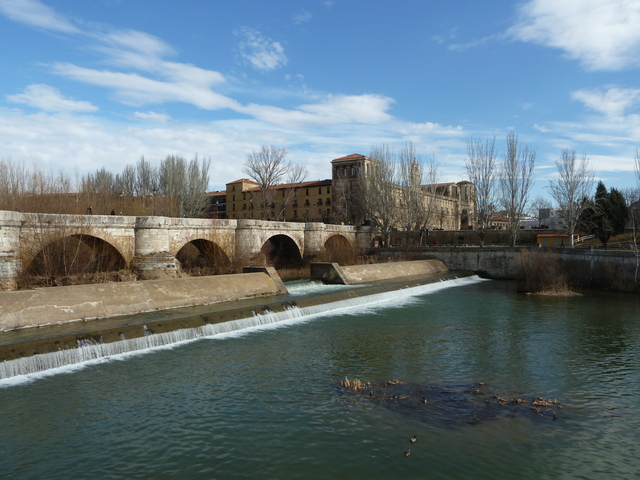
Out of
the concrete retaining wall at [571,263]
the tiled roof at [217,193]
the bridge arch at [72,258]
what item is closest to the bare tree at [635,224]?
the concrete retaining wall at [571,263]

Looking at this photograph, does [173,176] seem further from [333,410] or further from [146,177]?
[333,410]

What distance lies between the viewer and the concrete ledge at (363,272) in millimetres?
28906

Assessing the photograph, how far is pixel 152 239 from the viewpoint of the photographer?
84.5 ft

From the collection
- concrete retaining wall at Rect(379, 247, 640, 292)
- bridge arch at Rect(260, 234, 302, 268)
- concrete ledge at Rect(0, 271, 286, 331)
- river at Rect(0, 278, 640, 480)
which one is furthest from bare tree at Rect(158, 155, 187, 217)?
river at Rect(0, 278, 640, 480)

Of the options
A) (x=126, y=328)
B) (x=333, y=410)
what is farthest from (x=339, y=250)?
(x=333, y=410)

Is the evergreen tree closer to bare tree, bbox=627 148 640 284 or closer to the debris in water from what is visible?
bare tree, bbox=627 148 640 284

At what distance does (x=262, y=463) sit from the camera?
272 inches

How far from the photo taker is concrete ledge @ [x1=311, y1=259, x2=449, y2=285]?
94.8ft

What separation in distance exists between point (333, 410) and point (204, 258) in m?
25.3

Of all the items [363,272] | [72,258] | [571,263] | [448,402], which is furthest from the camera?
[571,263]

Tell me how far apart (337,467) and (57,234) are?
759 inches

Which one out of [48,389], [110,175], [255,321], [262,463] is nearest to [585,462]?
[262,463]

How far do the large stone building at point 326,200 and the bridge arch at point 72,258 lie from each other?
43.1 meters

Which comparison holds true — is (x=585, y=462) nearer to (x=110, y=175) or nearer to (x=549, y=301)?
(x=549, y=301)
